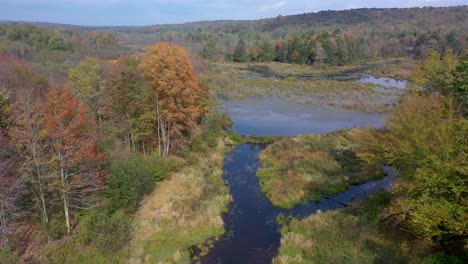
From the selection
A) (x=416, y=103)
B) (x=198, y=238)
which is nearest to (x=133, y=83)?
(x=198, y=238)

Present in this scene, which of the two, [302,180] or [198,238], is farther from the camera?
[302,180]

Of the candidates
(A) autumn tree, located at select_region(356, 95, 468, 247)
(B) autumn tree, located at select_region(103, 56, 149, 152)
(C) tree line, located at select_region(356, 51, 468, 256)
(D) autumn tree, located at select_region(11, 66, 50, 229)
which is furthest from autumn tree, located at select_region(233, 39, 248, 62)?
(D) autumn tree, located at select_region(11, 66, 50, 229)

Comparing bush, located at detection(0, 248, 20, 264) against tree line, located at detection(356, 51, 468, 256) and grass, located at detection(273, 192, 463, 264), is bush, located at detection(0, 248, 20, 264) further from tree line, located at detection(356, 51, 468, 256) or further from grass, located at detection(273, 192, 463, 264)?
tree line, located at detection(356, 51, 468, 256)

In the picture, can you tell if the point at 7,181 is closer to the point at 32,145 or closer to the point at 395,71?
the point at 32,145

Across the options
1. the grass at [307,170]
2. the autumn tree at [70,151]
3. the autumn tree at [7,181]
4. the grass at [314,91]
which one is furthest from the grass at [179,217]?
the grass at [314,91]

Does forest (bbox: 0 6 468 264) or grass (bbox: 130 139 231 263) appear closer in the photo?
forest (bbox: 0 6 468 264)

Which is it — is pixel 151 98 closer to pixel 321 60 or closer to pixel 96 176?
pixel 96 176

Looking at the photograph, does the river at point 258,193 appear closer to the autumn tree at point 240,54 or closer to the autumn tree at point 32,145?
the autumn tree at point 32,145
